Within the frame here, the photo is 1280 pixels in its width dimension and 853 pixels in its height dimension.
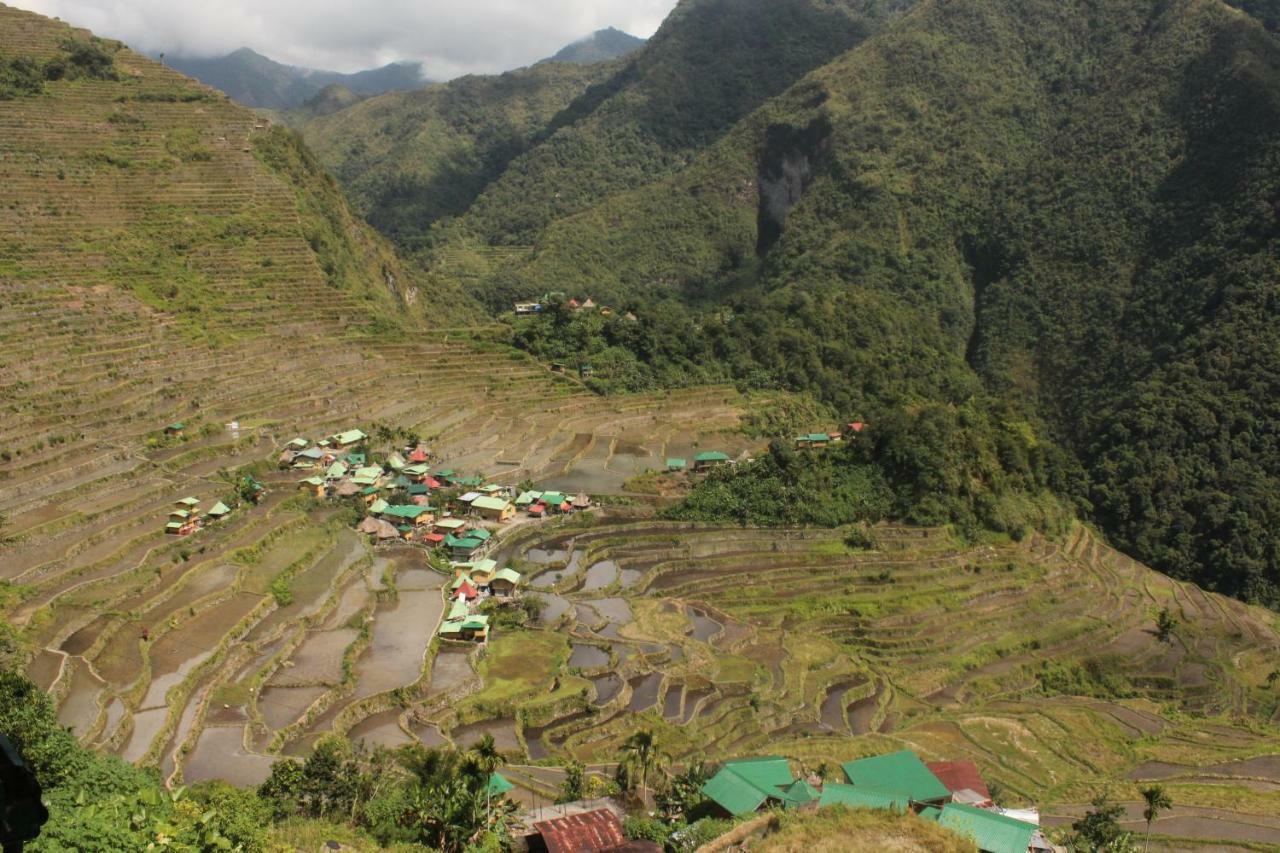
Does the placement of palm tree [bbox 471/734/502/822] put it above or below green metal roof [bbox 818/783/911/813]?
above

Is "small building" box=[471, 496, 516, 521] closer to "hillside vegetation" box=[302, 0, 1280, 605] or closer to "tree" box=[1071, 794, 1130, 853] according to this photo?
"hillside vegetation" box=[302, 0, 1280, 605]

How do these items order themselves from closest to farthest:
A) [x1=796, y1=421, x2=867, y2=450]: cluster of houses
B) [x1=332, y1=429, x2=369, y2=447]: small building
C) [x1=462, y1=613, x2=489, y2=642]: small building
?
[x1=462, y1=613, x2=489, y2=642]: small building
[x1=332, y1=429, x2=369, y2=447]: small building
[x1=796, y1=421, x2=867, y2=450]: cluster of houses

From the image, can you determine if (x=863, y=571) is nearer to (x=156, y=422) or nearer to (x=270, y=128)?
(x=156, y=422)

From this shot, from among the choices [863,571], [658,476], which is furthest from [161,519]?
[863,571]

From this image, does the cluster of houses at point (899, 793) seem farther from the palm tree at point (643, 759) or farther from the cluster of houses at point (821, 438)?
the cluster of houses at point (821, 438)

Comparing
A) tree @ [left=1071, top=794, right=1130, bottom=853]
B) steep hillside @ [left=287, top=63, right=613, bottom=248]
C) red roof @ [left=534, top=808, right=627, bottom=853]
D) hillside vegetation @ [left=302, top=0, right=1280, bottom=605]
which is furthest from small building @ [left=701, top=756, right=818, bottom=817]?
steep hillside @ [left=287, top=63, right=613, bottom=248]

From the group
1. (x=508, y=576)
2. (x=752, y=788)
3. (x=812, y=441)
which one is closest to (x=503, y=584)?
(x=508, y=576)

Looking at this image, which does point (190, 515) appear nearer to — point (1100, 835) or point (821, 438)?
point (1100, 835)
